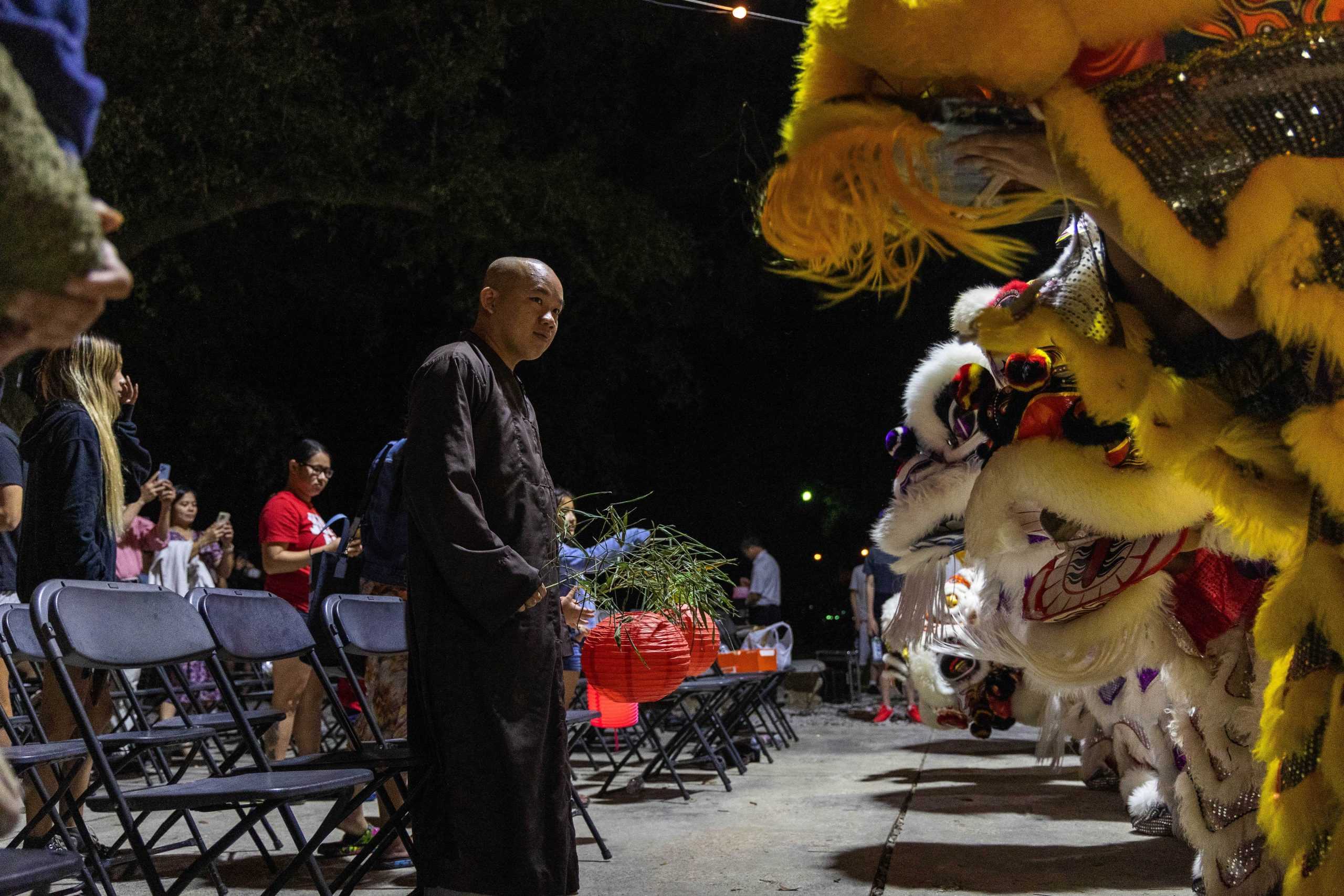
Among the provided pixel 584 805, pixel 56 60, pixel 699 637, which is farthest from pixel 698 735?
pixel 56 60

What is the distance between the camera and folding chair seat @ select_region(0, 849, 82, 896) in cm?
155

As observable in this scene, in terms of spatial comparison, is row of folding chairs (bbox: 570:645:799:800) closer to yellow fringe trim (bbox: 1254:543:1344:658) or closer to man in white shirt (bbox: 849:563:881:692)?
man in white shirt (bbox: 849:563:881:692)

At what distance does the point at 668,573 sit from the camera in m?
3.36

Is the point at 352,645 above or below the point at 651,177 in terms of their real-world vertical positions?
below

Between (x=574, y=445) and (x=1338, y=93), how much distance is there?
1313 cm

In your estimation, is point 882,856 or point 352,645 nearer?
point 352,645

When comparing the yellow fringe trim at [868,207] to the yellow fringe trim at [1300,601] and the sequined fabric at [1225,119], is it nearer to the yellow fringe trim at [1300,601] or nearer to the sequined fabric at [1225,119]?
the sequined fabric at [1225,119]

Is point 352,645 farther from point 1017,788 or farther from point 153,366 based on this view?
point 153,366

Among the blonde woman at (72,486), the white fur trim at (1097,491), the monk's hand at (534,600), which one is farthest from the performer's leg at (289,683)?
the white fur trim at (1097,491)

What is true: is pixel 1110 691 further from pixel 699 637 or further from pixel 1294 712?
pixel 1294 712

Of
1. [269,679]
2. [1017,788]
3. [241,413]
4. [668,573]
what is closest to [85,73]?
[668,573]

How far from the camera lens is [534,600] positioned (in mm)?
2602

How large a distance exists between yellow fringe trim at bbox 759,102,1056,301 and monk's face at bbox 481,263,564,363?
1.17 meters

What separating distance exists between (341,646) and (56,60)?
2620 millimetres
